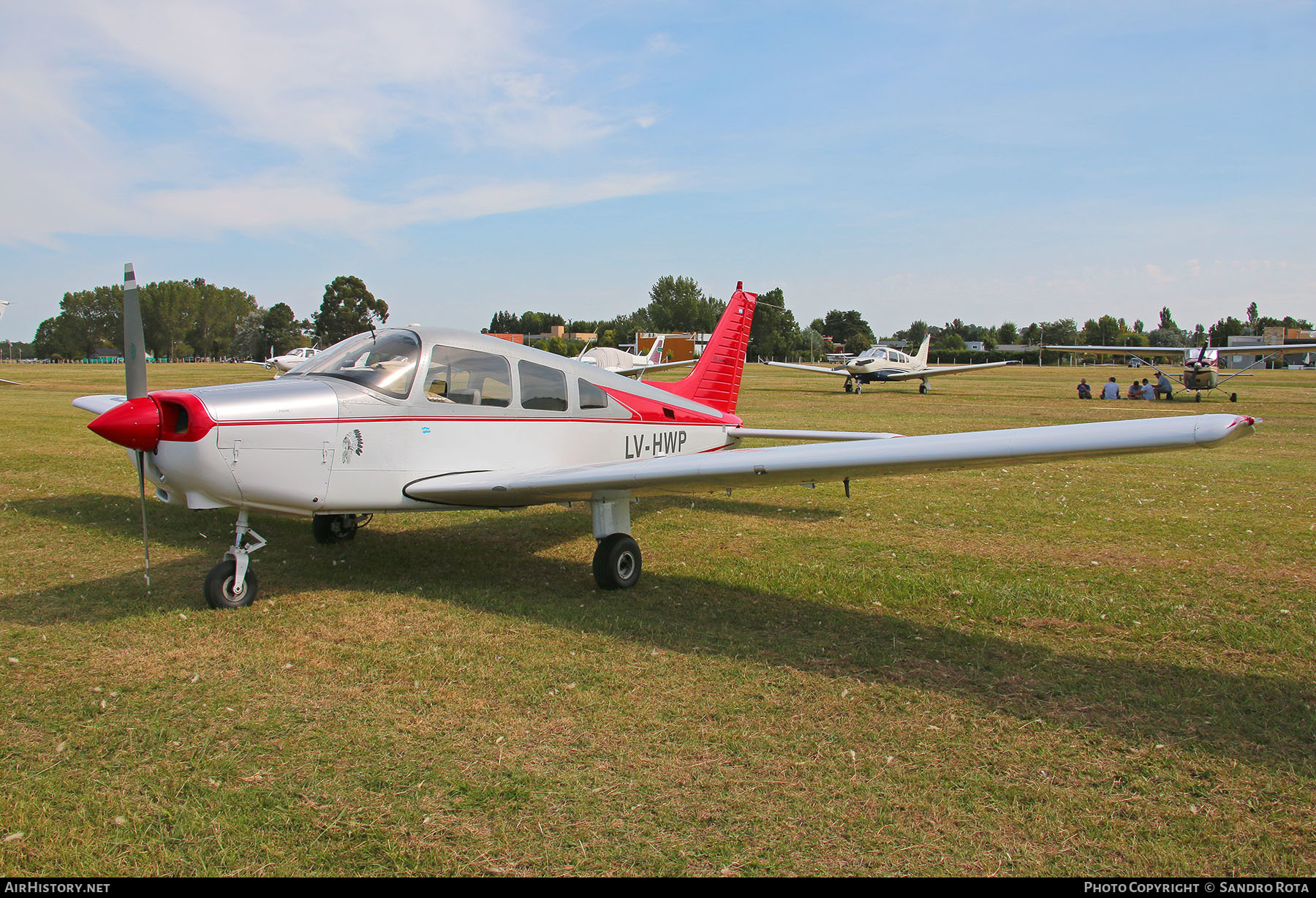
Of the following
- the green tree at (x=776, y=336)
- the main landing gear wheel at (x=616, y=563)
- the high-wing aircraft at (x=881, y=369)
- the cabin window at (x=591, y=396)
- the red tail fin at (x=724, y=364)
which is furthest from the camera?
the green tree at (x=776, y=336)

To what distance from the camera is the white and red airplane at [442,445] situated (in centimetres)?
461

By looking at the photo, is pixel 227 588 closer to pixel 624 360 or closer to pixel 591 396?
pixel 591 396

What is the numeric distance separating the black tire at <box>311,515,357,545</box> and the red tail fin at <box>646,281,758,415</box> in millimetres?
3907

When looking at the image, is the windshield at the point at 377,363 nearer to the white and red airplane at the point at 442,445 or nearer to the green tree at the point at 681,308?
the white and red airplane at the point at 442,445

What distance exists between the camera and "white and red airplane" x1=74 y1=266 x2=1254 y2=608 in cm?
461

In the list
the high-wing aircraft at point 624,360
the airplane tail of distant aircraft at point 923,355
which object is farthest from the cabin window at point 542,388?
the airplane tail of distant aircraft at point 923,355

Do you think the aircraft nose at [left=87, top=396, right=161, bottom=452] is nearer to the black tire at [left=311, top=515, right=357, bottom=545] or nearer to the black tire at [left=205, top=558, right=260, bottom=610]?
the black tire at [left=205, top=558, right=260, bottom=610]

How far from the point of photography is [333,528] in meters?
7.54

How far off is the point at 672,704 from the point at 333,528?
479cm

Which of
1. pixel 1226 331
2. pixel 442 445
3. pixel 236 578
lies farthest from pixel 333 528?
pixel 1226 331
